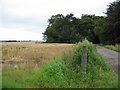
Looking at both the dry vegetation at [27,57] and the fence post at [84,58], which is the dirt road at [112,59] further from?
the dry vegetation at [27,57]

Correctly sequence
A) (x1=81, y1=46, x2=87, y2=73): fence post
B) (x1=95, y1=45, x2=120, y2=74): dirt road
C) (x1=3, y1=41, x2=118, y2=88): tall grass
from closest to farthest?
(x1=3, y1=41, x2=118, y2=88): tall grass < (x1=81, y1=46, x2=87, y2=73): fence post < (x1=95, y1=45, x2=120, y2=74): dirt road

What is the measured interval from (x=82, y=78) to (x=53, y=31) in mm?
65262

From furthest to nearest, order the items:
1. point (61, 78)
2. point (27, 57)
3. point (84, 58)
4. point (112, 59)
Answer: point (112, 59) → point (27, 57) → point (84, 58) → point (61, 78)

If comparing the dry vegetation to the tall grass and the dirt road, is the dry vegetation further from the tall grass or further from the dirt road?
the dirt road

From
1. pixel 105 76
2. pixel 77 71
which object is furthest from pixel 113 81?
pixel 77 71

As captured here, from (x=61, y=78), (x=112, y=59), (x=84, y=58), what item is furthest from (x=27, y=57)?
(x=112, y=59)

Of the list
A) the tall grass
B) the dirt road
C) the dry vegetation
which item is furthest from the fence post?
the dry vegetation

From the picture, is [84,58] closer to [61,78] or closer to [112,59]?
[61,78]

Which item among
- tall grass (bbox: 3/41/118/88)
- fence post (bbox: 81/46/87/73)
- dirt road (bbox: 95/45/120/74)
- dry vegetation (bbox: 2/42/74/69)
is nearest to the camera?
tall grass (bbox: 3/41/118/88)

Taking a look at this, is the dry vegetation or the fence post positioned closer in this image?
the fence post

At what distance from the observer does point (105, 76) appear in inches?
283

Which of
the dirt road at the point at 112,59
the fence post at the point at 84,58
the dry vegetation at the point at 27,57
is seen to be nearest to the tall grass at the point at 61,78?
the fence post at the point at 84,58

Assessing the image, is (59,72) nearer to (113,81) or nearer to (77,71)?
(77,71)

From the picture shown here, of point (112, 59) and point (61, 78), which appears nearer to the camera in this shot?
point (61, 78)
